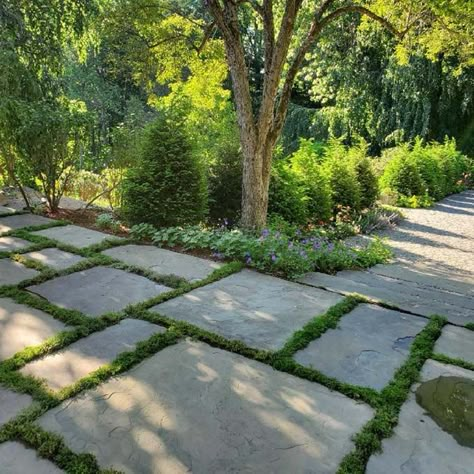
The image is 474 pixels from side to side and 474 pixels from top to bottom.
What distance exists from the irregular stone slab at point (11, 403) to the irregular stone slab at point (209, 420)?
13cm

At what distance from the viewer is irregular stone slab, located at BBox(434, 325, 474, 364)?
240 centimetres

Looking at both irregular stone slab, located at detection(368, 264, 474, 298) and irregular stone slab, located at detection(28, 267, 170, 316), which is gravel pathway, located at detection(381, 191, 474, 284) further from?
irregular stone slab, located at detection(28, 267, 170, 316)

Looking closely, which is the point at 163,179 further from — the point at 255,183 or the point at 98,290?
the point at 98,290

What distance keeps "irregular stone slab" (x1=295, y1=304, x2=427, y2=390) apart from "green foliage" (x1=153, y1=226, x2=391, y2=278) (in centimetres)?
89

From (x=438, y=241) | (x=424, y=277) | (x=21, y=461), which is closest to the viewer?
(x=21, y=461)

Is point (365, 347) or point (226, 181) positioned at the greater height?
point (226, 181)

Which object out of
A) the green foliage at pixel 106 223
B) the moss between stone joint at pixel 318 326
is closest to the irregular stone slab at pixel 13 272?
the green foliage at pixel 106 223

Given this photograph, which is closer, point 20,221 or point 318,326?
point 318,326

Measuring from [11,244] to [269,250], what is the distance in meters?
2.31

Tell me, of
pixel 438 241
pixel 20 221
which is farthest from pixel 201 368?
pixel 438 241

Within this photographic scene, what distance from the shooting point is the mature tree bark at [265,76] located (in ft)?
16.3

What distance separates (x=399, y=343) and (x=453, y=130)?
48.6 feet

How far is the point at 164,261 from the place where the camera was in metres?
3.79

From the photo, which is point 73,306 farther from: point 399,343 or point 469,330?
point 469,330
